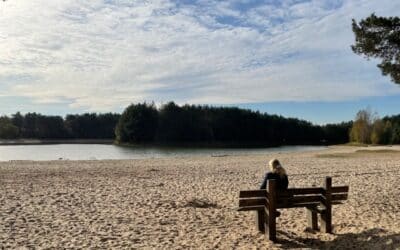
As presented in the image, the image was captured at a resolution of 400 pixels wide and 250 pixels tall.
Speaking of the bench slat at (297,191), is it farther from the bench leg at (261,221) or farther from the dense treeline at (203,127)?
the dense treeline at (203,127)

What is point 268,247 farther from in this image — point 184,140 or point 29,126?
point 29,126

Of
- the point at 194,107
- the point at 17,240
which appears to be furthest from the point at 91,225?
the point at 194,107

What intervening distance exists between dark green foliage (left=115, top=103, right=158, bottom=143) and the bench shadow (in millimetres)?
101456

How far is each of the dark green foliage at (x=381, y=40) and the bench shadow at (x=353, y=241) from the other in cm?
1198

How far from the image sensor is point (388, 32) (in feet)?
59.4

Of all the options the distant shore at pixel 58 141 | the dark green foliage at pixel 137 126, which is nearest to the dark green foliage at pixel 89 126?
the distant shore at pixel 58 141

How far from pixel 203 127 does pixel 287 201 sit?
350ft

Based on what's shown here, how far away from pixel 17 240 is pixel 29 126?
141 meters

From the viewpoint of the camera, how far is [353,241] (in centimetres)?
747

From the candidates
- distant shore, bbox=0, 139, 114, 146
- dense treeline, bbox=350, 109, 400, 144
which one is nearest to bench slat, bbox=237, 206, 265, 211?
dense treeline, bbox=350, 109, 400, 144

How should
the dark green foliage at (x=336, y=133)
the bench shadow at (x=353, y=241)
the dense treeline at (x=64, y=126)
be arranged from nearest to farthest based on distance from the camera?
1. the bench shadow at (x=353, y=241)
2. the dark green foliage at (x=336, y=133)
3. the dense treeline at (x=64, y=126)

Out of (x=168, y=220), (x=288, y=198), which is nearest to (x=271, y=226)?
(x=288, y=198)

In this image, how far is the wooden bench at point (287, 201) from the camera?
25.2 ft

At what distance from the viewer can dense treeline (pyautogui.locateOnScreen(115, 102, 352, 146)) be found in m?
110
